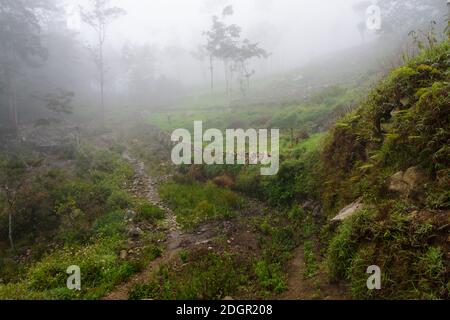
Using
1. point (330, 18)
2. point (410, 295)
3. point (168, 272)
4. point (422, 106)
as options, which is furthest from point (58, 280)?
point (330, 18)

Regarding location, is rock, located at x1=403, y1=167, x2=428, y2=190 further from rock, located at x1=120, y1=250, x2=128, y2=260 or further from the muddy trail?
rock, located at x1=120, y1=250, x2=128, y2=260

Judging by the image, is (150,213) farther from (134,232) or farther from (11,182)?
(11,182)

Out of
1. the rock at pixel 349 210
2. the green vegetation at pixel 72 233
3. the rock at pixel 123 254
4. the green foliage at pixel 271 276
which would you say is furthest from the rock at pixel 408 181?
the rock at pixel 123 254

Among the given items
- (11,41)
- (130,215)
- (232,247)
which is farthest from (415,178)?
(11,41)

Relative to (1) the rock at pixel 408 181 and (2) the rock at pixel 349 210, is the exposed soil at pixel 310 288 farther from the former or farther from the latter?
(1) the rock at pixel 408 181

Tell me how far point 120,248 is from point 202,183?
5976mm

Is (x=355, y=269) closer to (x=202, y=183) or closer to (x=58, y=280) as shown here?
(x=58, y=280)

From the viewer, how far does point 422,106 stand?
24.3 feet

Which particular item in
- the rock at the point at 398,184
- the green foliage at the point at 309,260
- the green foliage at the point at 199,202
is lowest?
the green foliage at the point at 309,260

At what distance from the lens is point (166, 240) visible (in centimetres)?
1018

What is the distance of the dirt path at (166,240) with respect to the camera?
7703 millimetres

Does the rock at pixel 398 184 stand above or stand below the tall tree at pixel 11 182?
above

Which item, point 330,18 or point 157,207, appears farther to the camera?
point 330,18

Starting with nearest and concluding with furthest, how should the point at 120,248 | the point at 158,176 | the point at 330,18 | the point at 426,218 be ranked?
the point at 426,218
the point at 120,248
the point at 158,176
the point at 330,18
